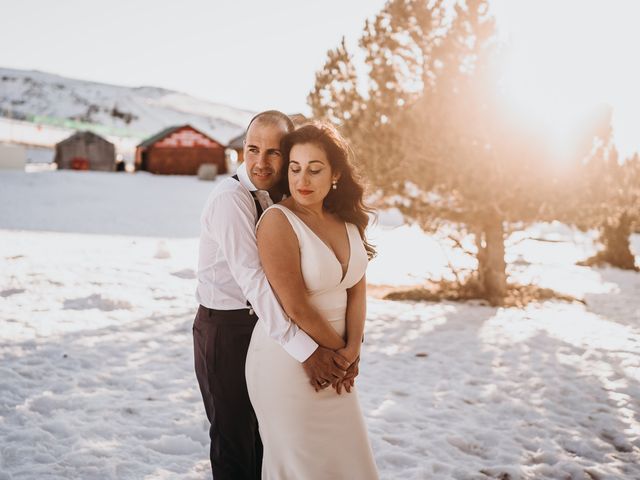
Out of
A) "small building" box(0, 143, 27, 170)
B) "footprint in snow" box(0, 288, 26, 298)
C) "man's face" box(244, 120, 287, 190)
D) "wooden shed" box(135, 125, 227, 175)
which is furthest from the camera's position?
"wooden shed" box(135, 125, 227, 175)

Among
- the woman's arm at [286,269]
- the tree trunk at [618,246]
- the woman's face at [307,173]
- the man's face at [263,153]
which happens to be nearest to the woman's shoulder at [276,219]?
the woman's arm at [286,269]

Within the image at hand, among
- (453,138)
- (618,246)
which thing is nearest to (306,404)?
(453,138)

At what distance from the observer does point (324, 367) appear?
7.00 feet

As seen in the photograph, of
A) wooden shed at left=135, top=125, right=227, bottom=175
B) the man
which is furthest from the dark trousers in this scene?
wooden shed at left=135, top=125, right=227, bottom=175

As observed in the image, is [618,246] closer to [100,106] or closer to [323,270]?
[323,270]

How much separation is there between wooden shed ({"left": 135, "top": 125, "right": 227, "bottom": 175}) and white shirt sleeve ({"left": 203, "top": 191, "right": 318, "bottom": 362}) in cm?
3876

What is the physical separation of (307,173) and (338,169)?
0.19m

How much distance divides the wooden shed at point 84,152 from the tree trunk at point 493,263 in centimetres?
3381

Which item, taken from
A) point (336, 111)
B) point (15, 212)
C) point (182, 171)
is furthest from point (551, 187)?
point (182, 171)

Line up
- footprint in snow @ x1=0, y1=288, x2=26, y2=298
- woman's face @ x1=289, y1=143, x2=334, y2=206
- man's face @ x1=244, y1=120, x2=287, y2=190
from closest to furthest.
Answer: woman's face @ x1=289, y1=143, x2=334, y2=206 < man's face @ x1=244, y1=120, x2=287, y2=190 < footprint in snow @ x1=0, y1=288, x2=26, y2=298

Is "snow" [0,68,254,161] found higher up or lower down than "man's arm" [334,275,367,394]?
higher up

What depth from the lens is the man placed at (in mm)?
2123

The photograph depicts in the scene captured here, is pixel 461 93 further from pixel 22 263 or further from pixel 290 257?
pixel 22 263

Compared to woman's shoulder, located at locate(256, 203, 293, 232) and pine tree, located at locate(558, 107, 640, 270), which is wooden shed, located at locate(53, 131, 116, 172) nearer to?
pine tree, located at locate(558, 107, 640, 270)
